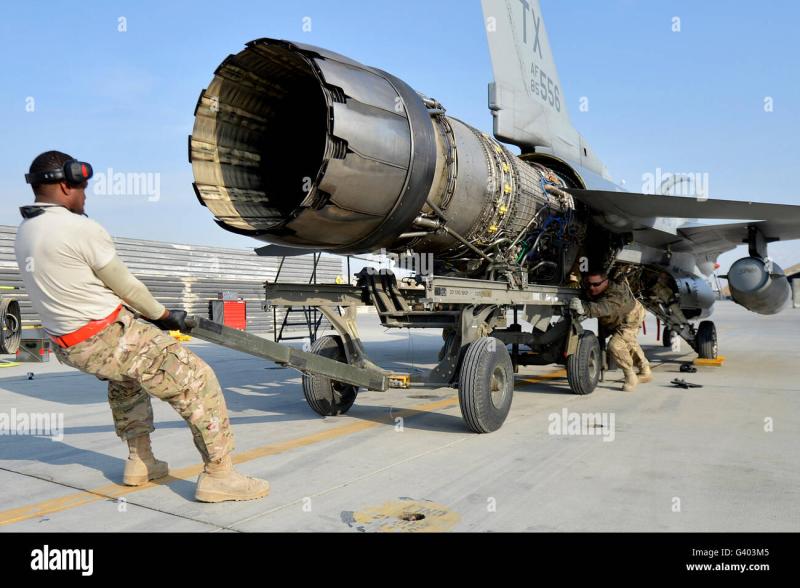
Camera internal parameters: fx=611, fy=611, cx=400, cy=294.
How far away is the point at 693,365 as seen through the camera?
10812mm

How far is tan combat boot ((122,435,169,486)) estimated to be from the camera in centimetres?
396

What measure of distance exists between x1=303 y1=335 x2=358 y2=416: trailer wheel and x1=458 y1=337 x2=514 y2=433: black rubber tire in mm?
1350

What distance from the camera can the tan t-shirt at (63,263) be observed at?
10.3ft

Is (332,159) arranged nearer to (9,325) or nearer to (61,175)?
(61,175)

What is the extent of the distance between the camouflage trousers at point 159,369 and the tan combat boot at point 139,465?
508 mm

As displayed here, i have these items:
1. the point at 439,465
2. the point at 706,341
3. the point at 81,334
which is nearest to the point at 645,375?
the point at 706,341

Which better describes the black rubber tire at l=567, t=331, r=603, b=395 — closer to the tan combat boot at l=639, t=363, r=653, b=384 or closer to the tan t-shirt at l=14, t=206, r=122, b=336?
the tan combat boot at l=639, t=363, r=653, b=384

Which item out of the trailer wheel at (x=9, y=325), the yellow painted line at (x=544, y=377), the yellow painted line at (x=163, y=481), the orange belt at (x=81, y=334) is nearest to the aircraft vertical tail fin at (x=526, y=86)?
the yellow painted line at (x=544, y=377)

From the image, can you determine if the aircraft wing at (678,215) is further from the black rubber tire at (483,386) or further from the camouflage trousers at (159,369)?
the camouflage trousers at (159,369)

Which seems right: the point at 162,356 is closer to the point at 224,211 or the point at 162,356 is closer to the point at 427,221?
the point at 224,211

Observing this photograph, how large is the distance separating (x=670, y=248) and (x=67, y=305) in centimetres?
1011
